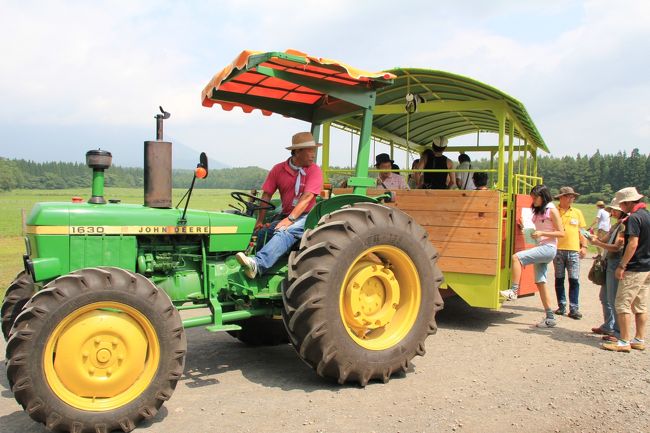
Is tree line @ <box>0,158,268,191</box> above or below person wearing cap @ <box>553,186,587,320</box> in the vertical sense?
above

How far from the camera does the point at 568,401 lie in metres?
4.13

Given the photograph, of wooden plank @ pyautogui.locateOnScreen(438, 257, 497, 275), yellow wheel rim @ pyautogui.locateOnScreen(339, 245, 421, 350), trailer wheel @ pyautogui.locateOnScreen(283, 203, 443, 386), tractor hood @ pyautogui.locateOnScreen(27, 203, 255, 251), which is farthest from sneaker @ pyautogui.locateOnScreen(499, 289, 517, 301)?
tractor hood @ pyautogui.locateOnScreen(27, 203, 255, 251)

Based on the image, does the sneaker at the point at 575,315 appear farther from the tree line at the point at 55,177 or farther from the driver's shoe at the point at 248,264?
the tree line at the point at 55,177

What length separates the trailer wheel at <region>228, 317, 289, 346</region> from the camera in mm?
5633

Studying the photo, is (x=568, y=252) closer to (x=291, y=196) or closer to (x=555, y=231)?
(x=555, y=231)

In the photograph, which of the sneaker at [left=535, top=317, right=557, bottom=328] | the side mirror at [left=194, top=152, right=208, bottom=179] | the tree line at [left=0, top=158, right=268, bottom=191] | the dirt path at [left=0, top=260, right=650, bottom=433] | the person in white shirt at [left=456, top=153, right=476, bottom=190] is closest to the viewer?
the dirt path at [left=0, top=260, right=650, bottom=433]

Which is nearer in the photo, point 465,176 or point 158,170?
point 158,170

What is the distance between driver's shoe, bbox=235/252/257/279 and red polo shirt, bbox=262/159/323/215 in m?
0.73

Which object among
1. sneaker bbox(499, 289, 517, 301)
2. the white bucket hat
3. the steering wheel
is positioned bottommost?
sneaker bbox(499, 289, 517, 301)

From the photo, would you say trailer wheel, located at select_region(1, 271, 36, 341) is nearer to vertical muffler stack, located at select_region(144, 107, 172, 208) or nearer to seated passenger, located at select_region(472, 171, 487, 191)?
vertical muffler stack, located at select_region(144, 107, 172, 208)

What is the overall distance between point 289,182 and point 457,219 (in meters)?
2.48

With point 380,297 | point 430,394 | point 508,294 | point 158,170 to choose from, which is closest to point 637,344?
point 508,294

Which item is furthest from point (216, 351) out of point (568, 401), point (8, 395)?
point (568, 401)

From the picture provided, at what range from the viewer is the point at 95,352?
3.49 meters
